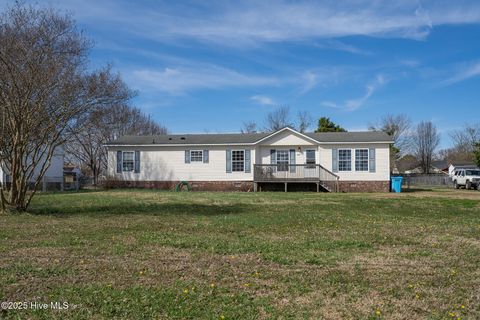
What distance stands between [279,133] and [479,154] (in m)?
17.1

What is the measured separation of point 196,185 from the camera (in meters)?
29.1

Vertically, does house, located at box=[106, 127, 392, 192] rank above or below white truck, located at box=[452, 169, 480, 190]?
above

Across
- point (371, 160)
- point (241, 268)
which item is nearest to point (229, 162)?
point (371, 160)

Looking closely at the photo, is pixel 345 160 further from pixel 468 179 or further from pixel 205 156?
pixel 468 179

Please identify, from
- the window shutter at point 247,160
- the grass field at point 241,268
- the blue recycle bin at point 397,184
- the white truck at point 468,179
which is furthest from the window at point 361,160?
the grass field at point 241,268

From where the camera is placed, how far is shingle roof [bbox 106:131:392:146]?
28.0 meters

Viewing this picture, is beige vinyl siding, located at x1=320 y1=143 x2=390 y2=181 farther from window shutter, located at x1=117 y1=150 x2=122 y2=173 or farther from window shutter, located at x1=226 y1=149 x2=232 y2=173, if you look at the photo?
window shutter, located at x1=117 y1=150 x2=122 y2=173

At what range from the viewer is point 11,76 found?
12.0m

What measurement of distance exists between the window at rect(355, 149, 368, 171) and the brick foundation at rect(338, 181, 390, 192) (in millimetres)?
934

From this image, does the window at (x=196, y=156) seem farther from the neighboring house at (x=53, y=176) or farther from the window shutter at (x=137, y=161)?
the neighboring house at (x=53, y=176)

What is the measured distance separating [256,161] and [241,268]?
73.9 ft

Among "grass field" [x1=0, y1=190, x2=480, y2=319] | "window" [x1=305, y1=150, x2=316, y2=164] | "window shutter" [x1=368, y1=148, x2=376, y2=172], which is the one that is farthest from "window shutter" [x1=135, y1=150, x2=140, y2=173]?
"grass field" [x1=0, y1=190, x2=480, y2=319]

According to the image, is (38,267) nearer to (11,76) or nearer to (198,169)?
(11,76)

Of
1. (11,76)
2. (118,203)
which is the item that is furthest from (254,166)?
(11,76)
